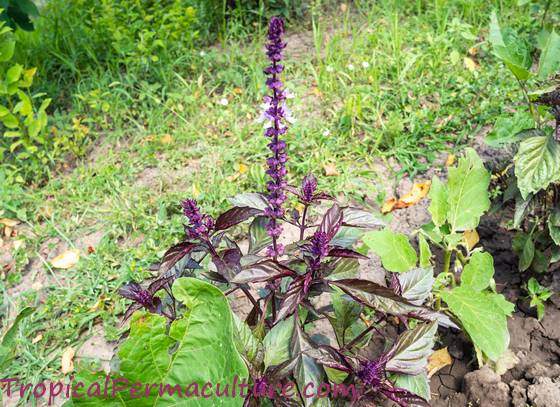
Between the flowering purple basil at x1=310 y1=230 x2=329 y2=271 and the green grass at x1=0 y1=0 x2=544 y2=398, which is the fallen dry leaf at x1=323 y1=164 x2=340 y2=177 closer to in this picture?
the green grass at x1=0 y1=0 x2=544 y2=398

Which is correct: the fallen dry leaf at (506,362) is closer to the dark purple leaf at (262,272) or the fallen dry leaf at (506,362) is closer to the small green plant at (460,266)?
the small green plant at (460,266)

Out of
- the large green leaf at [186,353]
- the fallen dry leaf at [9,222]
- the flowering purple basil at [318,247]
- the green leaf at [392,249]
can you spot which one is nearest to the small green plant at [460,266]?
the green leaf at [392,249]

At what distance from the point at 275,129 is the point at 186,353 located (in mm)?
715

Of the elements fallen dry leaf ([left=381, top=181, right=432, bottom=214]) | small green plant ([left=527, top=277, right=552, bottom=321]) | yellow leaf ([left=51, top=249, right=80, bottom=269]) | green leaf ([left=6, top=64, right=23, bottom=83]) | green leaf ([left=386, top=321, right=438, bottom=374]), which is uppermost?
green leaf ([left=6, top=64, right=23, bottom=83])

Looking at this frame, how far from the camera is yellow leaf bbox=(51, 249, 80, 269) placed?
9.23ft

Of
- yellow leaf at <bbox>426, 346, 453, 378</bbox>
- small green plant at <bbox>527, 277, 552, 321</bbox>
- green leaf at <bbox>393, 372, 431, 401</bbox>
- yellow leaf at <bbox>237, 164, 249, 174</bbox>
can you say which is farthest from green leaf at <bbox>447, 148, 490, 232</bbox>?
yellow leaf at <bbox>237, 164, 249, 174</bbox>

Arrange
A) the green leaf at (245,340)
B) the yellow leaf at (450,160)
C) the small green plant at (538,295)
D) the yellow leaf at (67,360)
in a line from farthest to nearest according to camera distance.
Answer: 1. the yellow leaf at (450,160)
2. the yellow leaf at (67,360)
3. the small green plant at (538,295)
4. the green leaf at (245,340)

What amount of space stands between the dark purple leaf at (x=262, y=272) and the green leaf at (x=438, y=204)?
91 centimetres

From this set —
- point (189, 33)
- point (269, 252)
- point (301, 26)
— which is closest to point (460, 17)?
point (301, 26)

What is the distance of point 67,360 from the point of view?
2.37 meters

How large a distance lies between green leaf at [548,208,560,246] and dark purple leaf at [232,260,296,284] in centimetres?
121

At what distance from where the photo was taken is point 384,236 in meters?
1.93

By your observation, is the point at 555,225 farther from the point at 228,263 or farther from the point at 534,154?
the point at 228,263

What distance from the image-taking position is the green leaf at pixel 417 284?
5.35ft
